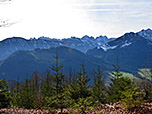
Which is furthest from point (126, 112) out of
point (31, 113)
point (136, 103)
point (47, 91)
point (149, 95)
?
point (47, 91)

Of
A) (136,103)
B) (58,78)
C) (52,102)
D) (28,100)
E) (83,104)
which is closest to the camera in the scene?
(83,104)

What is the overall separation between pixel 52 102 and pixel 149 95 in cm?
1197

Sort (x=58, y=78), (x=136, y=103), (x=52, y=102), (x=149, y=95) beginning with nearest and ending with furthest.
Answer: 1. (x=52, y=102)
2. (x=136, y=103)
3. (x=58, y=78)
4. (x=149, y=95)

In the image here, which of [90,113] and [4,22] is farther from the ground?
[4,22]

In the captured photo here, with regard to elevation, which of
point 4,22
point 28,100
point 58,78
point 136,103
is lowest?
point 28,100

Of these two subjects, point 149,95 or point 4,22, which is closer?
point 4,22

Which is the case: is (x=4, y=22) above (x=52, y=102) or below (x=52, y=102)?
above

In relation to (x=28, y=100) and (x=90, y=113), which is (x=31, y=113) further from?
(x=28, y=100)

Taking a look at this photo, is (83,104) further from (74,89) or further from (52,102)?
(74,89)

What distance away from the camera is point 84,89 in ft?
45.6

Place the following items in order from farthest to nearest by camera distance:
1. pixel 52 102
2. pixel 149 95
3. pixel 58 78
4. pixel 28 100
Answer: pixel 28 100, pixel 149 95, pixel 58 78, pixel 52 102

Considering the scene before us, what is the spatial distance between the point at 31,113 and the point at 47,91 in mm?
12653

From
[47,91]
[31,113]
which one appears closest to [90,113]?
[31,113]

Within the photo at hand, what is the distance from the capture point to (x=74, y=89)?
14.7 m
